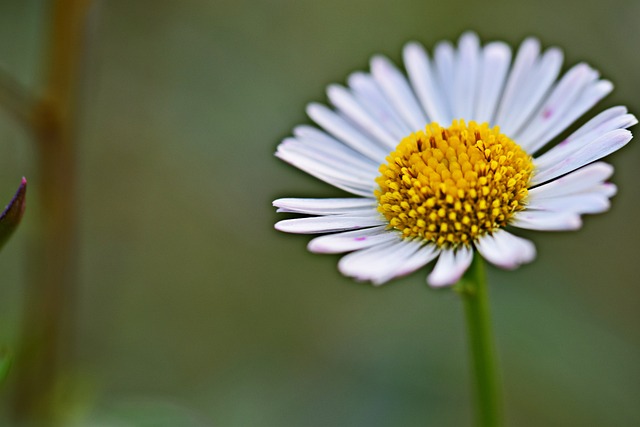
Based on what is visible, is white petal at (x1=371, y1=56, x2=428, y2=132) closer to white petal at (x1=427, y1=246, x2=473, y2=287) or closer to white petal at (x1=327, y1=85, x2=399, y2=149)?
white petal at (x1=327, y1=85, x2=399, y2=149)

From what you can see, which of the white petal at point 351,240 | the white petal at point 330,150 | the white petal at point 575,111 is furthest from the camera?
the white petal at point 330,150

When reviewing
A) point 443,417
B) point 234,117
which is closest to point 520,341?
point 443,417

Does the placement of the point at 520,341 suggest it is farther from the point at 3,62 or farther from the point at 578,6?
the point at 3,62

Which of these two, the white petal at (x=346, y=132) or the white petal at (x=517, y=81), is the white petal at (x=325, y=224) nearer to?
the white petal at (x=346, y=132)

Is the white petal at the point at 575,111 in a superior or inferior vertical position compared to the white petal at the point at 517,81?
inferior

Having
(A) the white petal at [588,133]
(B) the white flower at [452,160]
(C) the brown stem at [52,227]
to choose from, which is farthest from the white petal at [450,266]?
(C) the brown stem at [52,227]

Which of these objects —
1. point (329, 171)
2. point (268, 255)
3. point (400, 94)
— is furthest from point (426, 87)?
point (268, 255)
